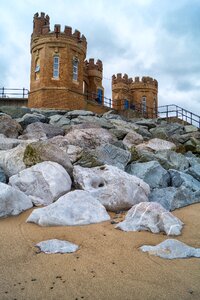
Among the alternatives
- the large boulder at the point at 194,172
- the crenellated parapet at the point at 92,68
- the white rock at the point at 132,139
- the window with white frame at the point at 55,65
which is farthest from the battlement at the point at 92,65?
the large boulder at the point at 194,172

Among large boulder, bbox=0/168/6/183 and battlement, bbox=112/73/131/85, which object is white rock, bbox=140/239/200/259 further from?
battlement, bbox=112/73/131/85

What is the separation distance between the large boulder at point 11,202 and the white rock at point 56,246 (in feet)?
3.57

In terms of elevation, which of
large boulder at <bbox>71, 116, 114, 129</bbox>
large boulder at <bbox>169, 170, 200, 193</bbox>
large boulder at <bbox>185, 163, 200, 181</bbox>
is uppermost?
large boulder at <bbox>71, 116, 114, 129</bbox>

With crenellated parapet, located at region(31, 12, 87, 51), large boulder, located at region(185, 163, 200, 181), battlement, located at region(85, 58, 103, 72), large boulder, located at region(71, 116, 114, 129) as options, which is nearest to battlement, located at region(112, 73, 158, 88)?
battlement, located at region(85, 58, 103, 72)

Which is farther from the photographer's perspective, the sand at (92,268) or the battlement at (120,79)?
the battlement at (120,79)

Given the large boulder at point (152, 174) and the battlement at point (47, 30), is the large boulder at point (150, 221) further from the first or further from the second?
the battlement at point (47, 30)

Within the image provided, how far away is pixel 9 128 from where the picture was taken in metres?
9.52

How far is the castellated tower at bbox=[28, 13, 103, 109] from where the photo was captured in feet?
75.1

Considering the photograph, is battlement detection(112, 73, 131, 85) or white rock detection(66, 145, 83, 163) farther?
battlement detection(112, 73, 131, 85)

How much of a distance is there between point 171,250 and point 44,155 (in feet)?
10.3

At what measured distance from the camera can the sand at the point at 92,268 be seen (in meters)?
2.52

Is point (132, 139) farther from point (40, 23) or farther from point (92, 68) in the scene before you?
point (92, 68)

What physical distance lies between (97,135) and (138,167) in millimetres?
2483

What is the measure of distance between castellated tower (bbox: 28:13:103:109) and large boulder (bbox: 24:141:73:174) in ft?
56.9
